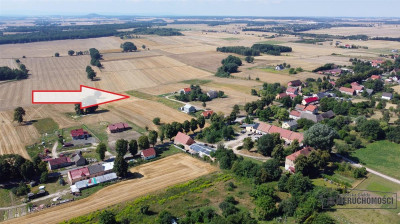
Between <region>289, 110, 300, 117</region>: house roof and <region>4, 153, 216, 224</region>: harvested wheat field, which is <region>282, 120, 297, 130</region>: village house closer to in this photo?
<region>289, 110, 300, 117</region>: house roof

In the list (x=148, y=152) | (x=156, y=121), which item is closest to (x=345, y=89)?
(x=156, y=121)

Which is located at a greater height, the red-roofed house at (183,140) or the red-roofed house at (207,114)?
the red-roofed house at (207,114)

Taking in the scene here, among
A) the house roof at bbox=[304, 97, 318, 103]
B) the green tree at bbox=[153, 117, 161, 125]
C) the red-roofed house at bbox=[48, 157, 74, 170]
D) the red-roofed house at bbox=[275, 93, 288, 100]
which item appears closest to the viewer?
the red-roofed house at bbox=[48, 157, 74, 170]

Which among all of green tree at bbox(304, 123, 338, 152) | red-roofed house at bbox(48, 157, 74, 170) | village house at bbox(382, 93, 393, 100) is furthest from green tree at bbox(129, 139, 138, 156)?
village house at bbox(382, 93, 393, 100)

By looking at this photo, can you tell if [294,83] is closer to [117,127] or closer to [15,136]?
[117,127]

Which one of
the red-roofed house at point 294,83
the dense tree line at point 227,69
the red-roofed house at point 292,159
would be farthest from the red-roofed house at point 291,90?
the red-roofed house at point 292,159

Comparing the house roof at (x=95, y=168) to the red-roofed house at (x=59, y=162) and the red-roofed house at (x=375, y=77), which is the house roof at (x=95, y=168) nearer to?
the red-roofed house at (x=59, y=162)
